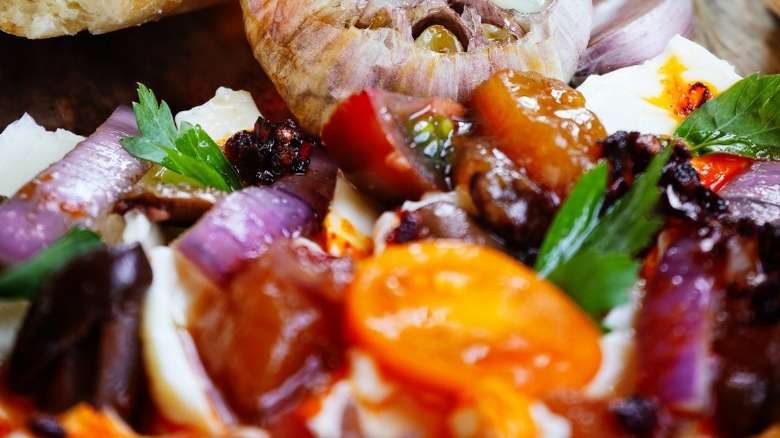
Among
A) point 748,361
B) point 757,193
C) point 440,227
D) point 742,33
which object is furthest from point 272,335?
point 742,33

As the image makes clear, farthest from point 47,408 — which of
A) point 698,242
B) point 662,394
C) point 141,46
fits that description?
point 141,46

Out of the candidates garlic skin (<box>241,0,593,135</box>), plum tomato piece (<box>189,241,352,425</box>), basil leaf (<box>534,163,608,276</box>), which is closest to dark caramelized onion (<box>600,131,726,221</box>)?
basil leaf (<box>534,163,608,276</box>)

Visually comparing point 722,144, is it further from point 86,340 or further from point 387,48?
point 86,340

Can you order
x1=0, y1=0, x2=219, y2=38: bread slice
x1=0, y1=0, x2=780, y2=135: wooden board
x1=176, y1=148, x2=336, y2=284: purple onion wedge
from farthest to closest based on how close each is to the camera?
1. x1=0, y1=0, x2=780, y2=135: wooden board
2. x1=0, y1=0, x2=219, y2=38: bread slice
3. x1=176, y1=148, x2=336, y2=284: purple onion wedge

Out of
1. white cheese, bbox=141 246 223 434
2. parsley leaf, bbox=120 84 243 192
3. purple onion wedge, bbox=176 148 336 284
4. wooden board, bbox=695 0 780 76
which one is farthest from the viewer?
wooden board, bbox=695 0 780 76

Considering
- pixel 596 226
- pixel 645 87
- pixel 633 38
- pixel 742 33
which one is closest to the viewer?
pixel 596 226

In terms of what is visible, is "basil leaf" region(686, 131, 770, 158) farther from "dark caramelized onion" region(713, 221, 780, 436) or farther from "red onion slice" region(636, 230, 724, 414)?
"dark caramelized onion" region(713, 221, 780, 436)
